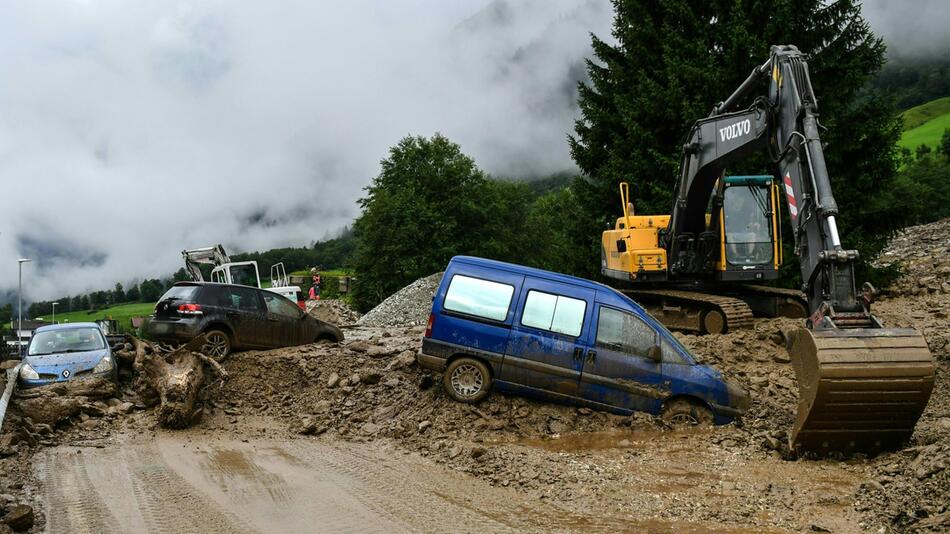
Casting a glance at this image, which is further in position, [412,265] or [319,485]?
[412,265]

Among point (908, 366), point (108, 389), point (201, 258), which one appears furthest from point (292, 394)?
point (201, 258)

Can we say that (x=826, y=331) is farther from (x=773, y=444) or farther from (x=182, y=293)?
(x=182, y=293)

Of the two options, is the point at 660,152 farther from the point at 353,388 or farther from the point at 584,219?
the point at 353,388

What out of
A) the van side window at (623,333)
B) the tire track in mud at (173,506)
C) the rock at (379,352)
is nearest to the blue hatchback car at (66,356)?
the rock at (379,352)

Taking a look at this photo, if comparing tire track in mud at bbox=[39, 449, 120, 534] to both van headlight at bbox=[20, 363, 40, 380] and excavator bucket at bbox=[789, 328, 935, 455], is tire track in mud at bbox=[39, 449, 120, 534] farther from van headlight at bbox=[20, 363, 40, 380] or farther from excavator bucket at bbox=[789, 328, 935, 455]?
excavator bucket at bbox=[789, 328, 935, 455]

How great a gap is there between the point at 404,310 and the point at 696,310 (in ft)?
60.9

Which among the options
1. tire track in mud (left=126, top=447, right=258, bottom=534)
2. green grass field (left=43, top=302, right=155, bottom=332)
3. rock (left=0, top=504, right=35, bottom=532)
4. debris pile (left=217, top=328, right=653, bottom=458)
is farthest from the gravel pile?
green grass field (left=43, top=302, right=155, bottom=332)

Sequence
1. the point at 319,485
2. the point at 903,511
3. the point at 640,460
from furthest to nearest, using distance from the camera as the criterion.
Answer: the point at 640,460
the point at 319,485
the point at 903,511

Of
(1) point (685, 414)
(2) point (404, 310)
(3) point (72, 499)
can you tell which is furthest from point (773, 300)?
(2) point (404, 310)

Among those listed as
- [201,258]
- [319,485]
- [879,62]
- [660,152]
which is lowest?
[319,485]

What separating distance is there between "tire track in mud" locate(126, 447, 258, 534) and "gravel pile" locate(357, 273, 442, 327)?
70.7ft

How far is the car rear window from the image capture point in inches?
579

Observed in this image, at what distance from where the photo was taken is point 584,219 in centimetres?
2669

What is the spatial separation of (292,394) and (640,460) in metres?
6.40
